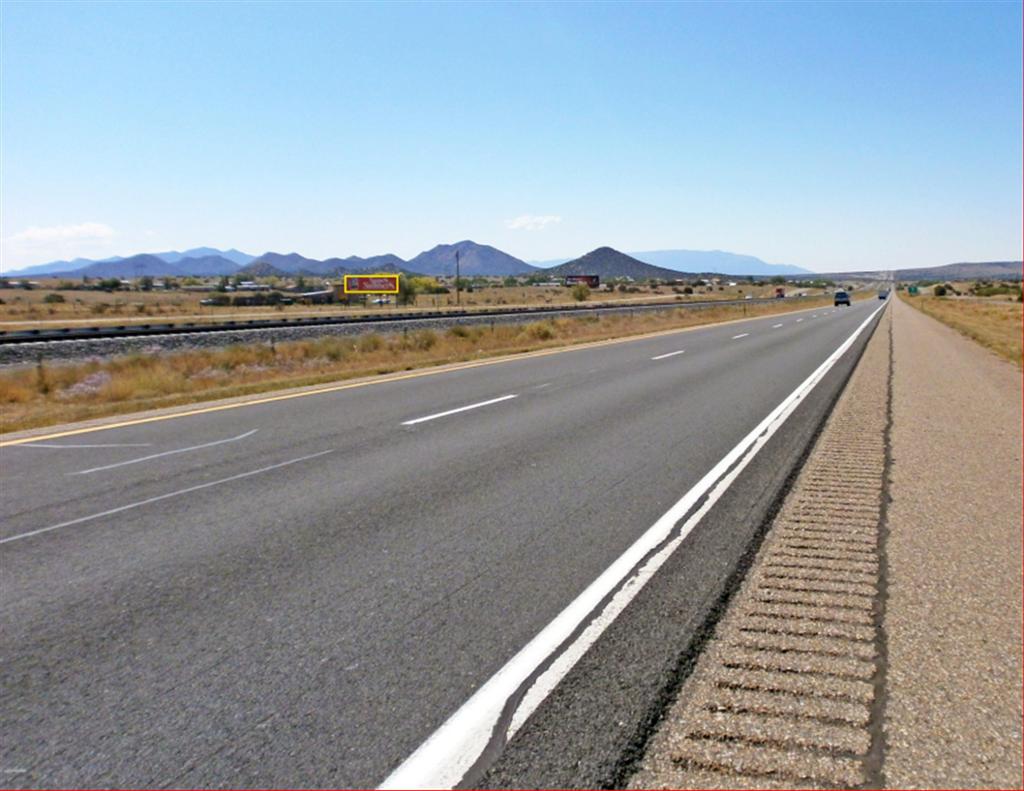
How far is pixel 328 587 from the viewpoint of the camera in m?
4.77

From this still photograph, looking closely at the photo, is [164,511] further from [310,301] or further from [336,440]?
[310,301]

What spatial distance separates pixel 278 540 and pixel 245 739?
2659mm

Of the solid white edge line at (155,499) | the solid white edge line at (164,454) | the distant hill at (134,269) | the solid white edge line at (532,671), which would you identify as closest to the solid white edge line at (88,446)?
the solid white edge line at (164,454)

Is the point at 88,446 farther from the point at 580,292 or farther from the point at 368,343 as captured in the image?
the point at 580,292

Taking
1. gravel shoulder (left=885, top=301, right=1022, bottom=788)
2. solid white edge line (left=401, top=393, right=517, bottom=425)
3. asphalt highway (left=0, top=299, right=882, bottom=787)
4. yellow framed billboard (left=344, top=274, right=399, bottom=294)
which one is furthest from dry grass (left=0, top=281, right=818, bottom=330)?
gravel shoulder (left=885, top=301, right=1022, bottom=788)

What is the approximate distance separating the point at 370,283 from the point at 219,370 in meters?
9.58

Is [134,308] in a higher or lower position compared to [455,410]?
lower

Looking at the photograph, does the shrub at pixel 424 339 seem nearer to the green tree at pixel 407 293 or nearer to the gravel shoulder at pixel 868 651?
the green tree at pixel 407 293

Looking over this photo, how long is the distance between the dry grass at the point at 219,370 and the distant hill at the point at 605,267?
2710 centimetres

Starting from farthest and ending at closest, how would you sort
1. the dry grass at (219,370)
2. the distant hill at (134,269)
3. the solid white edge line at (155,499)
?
the distant hill at (134,269) < the dry grass at (219,370) < the solid white edge line at (155,499)

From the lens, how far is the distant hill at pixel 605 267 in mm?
61206

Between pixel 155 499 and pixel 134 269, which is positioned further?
pixel 134 269

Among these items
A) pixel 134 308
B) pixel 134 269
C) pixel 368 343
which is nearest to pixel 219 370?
pixel 368 343

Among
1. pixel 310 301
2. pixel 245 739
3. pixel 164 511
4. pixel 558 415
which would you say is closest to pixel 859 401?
pixel 558 415
